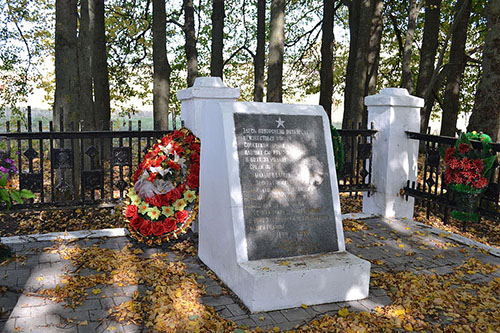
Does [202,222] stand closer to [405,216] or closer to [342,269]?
[342,269]

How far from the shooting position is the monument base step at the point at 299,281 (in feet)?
13.7

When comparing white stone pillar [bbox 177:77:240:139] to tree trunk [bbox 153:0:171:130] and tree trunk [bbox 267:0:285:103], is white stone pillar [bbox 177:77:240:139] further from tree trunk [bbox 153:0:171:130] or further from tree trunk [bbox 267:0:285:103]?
tree trunk [bbox 153:0:171:130]

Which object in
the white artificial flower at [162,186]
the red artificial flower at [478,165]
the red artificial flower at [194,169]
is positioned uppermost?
the red artificial flower at [478,165]

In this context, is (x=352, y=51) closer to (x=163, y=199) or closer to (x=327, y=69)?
(x=327, y=69)

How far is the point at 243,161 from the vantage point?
4.75m

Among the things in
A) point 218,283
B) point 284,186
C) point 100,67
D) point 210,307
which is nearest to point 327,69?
point 100,67

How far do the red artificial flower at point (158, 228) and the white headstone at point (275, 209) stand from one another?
0.82 metres

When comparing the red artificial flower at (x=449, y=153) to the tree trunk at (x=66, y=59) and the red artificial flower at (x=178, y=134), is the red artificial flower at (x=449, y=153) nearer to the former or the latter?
the red artificial flower at (x=178, y=134)

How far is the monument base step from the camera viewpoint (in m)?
4.19

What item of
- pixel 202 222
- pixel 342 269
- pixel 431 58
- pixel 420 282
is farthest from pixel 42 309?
pixel 431 58

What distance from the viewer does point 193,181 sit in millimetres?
6082

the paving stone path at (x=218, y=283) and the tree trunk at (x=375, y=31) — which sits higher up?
the tree trunk at (x=375, y=31)

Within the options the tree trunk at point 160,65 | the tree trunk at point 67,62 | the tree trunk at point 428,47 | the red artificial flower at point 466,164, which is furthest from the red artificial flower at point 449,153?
the tree trunk at point 428,47

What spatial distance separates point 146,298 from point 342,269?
1.88 meters
